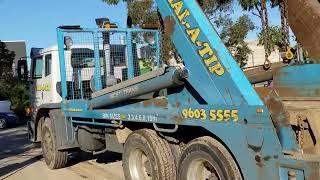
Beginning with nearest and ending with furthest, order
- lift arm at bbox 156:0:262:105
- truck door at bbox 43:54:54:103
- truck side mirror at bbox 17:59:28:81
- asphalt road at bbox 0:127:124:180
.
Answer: lift arm at bbox 156:0:262:105, asphalt road at bbox 0:127:124:180, truck door at bbox 43:54:54:103, truck side mirror at bbox 17:59:28:81

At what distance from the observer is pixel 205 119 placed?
5457 millimetres

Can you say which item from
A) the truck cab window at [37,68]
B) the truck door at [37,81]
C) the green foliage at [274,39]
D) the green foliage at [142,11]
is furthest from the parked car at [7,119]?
the green foliage at [274,39]

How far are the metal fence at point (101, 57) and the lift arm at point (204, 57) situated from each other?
330 centimetres

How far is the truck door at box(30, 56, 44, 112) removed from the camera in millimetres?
11195

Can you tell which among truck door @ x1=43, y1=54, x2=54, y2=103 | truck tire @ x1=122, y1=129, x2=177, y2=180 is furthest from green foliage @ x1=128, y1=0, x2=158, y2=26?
truck tire @ x1=122, y1=129, x2=177, y2=180

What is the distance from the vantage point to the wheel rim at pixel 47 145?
1049 cm

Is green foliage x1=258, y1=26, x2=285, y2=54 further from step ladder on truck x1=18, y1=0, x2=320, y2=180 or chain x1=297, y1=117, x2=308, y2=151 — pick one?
chain x1=297, y1=117, x2=308, y2=151

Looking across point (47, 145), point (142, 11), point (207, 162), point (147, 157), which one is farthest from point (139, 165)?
point (142, 11)

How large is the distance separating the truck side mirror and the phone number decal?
6885 millimetres

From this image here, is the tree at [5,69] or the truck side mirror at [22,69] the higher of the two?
the tree at [5,69]

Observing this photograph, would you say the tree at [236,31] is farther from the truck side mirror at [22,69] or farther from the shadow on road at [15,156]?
the truck side mirror at [22,69]

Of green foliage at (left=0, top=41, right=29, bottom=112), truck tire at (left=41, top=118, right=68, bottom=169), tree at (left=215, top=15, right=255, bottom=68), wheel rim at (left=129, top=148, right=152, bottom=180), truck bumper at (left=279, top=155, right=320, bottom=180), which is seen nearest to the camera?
truck bumper at (left=279, top=155, right=320, bottom=180)

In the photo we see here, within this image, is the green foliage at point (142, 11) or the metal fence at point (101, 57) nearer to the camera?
the metal fence at point (101, 57)

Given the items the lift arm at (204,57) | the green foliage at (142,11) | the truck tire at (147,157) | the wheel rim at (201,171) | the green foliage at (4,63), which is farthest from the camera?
the green foliage at (4,63)
